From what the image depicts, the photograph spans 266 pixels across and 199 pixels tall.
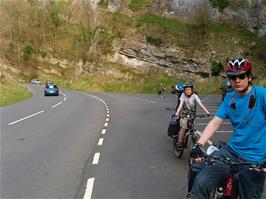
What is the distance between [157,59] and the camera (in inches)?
2292

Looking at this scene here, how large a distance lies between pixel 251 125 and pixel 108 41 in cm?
6231

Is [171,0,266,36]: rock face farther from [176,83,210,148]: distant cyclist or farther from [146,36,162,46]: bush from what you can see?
[176,83,210,148]: distant cyclist

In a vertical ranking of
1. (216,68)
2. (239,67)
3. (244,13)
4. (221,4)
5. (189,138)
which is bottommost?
(216,68)

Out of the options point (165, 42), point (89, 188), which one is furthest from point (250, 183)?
point (165, 42)

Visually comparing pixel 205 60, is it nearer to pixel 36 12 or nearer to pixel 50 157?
pixel 50 157

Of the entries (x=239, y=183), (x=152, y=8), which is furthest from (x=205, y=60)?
(x=239, y=183)

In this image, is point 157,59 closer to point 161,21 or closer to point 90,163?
point 161,21

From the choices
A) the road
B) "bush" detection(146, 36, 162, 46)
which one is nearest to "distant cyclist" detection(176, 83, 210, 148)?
the road

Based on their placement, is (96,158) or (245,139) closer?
(245,139)

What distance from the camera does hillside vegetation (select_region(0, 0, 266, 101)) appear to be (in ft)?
180

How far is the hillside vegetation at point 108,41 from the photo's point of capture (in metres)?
54.7

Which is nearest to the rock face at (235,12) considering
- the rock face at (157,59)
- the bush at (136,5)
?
the bush at (136,5)

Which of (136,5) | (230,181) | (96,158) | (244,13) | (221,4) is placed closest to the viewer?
(230,181)

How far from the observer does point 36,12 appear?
103 meters
